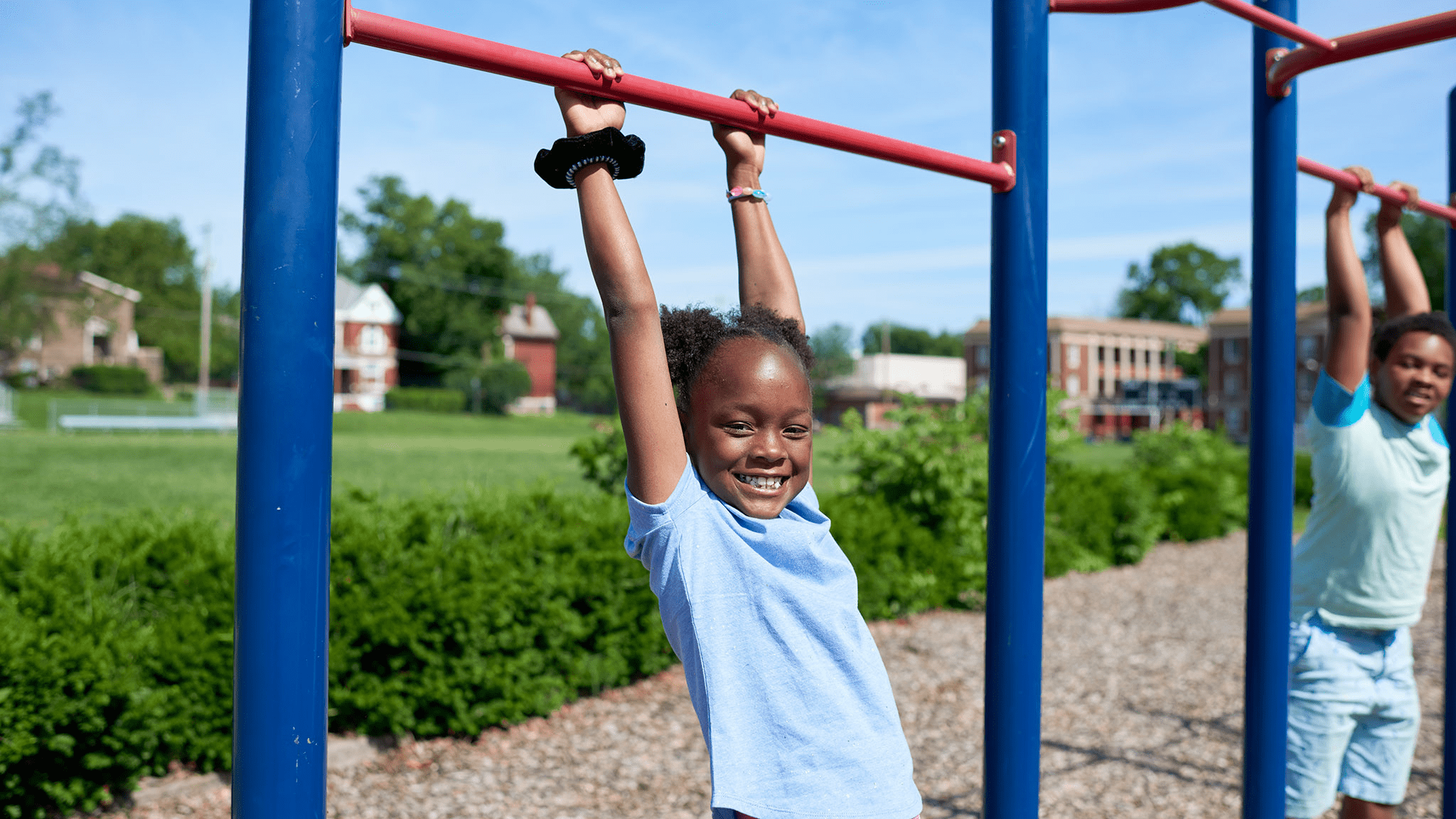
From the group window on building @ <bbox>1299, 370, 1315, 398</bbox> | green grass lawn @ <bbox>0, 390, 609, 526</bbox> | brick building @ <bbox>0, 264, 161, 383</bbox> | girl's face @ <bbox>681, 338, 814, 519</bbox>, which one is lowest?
green grass lawn @ <bbox>0, 390, 609, 526</bbox>

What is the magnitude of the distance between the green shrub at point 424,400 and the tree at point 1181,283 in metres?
55.8

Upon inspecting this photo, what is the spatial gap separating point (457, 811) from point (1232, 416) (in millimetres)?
58891

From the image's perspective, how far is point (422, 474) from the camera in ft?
62.3

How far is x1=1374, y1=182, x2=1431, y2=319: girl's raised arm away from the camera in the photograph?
2.94m

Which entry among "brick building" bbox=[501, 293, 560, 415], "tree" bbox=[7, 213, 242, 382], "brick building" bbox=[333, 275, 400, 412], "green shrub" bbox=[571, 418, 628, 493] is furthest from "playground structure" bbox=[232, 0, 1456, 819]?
"tree" bbox=[7, 213, 242, 382]

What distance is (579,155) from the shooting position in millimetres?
1332

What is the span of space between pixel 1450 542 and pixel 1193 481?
9077 mm

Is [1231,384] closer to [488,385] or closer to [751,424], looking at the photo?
[488,385]

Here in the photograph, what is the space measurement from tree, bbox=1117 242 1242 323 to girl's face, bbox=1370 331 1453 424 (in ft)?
264

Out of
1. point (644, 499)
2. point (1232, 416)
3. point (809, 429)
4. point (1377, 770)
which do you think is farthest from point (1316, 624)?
point (1232, 416)

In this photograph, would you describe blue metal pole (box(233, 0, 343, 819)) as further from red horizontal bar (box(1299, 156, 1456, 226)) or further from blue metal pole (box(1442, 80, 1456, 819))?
blue metal pole (box(1442, 80, 1456, 819))

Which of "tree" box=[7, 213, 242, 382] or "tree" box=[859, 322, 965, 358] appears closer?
Result: "tree" box=[7, 213, 242, 382]

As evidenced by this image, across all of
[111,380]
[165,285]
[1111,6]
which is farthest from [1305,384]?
[165,285]

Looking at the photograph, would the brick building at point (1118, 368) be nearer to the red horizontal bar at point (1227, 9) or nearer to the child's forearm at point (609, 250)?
the red horizontal bar at point (1227, 9)
